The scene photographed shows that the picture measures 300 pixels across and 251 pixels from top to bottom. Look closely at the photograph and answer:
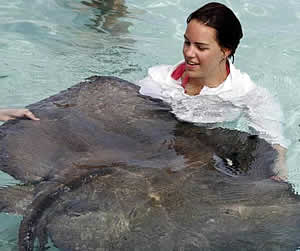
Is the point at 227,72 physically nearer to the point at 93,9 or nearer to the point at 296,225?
the point at 296,225

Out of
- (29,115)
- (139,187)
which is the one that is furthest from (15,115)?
(139,187)

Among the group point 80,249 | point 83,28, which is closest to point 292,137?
point 80,249

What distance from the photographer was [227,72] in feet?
13.2

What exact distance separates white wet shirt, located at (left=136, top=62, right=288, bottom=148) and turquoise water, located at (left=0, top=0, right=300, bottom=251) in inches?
18.9

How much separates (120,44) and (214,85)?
2564 mm

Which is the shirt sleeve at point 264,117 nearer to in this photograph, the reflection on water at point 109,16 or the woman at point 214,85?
the woman at point 214,85

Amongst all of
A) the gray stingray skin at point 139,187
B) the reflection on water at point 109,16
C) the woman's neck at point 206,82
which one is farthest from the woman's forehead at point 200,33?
the reflection on water at point 109,16

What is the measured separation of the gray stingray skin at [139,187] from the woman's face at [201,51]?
0.47 meters

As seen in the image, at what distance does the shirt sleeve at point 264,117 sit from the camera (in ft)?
12.0

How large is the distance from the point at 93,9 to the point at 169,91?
12.3 feet

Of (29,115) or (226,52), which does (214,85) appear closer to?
(226,52)

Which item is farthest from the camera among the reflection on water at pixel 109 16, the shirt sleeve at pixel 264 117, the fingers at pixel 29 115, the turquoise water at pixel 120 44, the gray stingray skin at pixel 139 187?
the reflection on water at pixel 109 16

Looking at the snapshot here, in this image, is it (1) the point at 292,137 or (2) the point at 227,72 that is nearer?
(2) the point at 227,72

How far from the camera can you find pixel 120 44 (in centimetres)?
626
